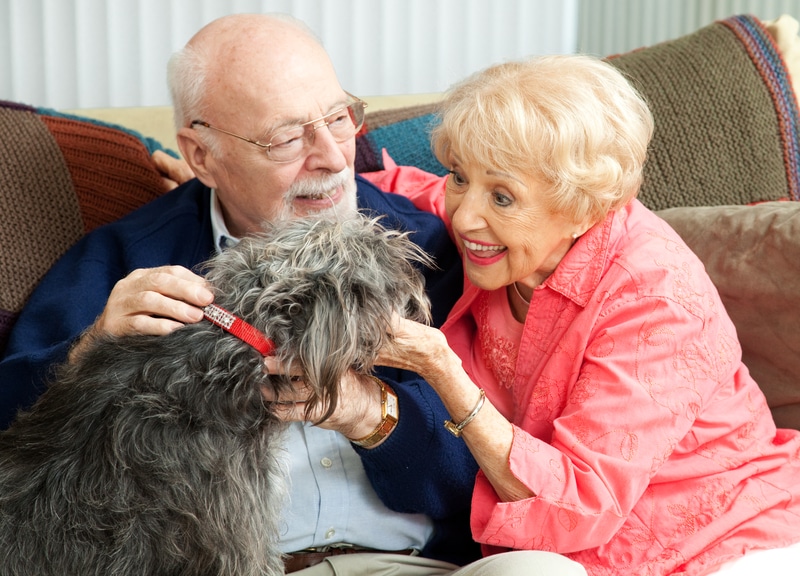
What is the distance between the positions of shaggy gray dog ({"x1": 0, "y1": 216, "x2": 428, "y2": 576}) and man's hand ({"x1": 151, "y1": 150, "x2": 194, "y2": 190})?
115 centimetres

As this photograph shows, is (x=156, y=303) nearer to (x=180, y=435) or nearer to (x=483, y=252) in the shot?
(x=180, y=435)

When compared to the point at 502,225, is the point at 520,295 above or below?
below

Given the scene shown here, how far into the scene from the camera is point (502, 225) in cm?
169

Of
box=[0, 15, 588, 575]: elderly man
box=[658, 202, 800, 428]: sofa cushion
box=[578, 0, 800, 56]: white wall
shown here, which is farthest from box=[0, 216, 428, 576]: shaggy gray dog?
box=[578, 0, 800, 56]: white wall

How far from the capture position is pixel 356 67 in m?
3.87

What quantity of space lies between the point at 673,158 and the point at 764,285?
1.92ft

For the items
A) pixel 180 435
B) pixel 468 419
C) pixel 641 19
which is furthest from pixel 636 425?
pixel 641 19

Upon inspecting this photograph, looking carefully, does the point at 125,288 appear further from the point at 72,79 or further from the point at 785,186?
the point at 72,79

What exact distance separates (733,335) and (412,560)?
2.74ft

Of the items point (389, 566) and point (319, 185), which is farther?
point (319, 185)

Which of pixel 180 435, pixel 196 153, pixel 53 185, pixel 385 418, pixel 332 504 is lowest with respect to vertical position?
pixel 332 504

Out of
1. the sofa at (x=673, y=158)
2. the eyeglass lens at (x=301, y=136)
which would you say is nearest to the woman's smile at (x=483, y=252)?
the eyeglass lens at (x=301, y=136)

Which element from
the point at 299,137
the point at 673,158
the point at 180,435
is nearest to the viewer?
the point at 180,435

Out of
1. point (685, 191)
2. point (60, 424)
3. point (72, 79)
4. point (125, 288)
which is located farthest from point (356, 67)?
point (60, 424)
